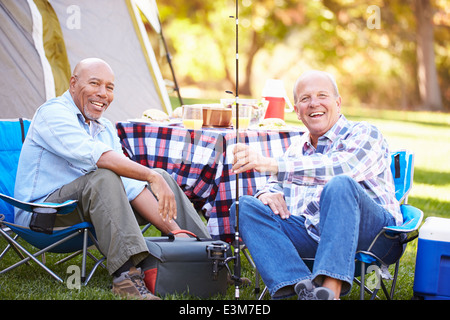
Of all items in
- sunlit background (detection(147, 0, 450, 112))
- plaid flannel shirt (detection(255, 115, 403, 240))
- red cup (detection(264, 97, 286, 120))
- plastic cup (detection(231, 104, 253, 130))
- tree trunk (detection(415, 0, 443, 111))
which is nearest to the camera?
plaid flannel shirt (detection(255, 115, 403, 240))

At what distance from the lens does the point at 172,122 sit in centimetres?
386

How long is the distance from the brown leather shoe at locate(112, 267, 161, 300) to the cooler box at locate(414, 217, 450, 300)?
1.10m

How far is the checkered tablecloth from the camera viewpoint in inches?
141

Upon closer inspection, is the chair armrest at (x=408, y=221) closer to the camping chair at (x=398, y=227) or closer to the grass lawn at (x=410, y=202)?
the camping chair at (x=398, y=227)

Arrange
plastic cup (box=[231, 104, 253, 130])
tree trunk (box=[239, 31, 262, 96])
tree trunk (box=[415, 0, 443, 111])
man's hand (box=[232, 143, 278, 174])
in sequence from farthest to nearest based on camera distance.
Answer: tree trunk (box=[239, 31, 262, 96]) < tree trunk (box=[415, 0, 443, 111]) < plastic cup (box=[231, 104, 253, 130]) < man's hand (box=[232, 143, 278, 174])

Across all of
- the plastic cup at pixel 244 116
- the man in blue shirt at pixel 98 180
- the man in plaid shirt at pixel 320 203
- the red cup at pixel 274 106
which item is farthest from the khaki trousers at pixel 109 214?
the red cup at pixel 274 106

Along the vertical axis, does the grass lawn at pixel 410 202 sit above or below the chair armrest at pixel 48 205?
below

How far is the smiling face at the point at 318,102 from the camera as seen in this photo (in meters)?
2.99

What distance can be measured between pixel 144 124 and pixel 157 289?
105cm

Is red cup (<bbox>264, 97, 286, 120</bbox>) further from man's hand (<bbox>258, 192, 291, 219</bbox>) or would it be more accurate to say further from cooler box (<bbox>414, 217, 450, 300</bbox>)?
cooler box (<bbox>414, 217, 450, 300</bbox>)

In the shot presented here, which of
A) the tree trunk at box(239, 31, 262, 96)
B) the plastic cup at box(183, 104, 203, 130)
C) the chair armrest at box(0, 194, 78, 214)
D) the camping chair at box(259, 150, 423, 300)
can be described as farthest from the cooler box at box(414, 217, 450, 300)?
the tree trunk at box(239, 31, 262, 96)

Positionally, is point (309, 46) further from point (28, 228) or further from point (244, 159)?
point (244, 159)

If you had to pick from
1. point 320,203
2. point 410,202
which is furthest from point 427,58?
point 320,203

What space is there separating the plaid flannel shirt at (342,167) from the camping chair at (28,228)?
949 mm
